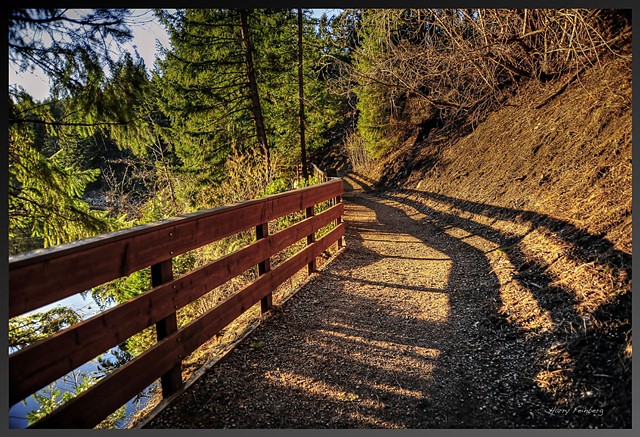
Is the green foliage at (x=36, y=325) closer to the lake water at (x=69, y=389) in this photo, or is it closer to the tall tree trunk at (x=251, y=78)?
the lake water at (x=69, y=389)

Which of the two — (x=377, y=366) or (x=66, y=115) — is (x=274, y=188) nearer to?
(x=66, y=115)

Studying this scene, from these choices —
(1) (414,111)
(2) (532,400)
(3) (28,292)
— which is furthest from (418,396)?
(1) (414,111)

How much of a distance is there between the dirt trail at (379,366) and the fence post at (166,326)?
0.11m

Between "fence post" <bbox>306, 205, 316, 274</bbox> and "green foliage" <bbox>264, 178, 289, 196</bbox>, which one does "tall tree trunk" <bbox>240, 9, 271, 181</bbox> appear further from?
"fence post" <bbox>306, 205, 316, 274</bbox>

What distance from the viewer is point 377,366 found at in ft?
10.7

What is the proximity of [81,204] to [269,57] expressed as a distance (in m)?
11.3

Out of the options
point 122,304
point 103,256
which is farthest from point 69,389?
point 103,256

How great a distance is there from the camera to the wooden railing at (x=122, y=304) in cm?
187

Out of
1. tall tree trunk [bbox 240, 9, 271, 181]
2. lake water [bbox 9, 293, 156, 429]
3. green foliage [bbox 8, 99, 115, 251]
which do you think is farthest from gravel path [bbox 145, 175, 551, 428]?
tall tree trunk [bbox 240, 9, 271, 181]

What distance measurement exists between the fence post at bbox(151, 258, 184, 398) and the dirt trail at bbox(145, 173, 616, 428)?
11 cm

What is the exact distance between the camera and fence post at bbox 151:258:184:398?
270cm

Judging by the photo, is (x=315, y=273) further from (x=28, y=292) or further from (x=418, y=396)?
(x=28, y=292)

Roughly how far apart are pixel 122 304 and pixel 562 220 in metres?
5.16

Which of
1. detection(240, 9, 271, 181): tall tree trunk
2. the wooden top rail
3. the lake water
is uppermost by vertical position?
detection(240, 9, 271, 181): tall tree trunk
